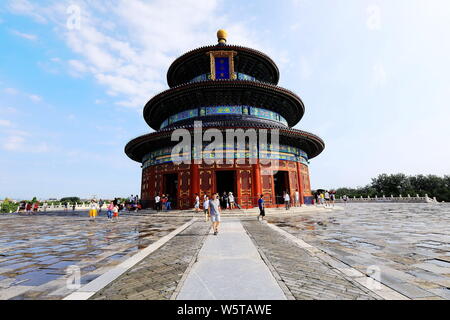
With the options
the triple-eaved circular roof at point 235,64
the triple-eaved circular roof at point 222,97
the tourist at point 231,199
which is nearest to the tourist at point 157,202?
the tourist at point 231,199

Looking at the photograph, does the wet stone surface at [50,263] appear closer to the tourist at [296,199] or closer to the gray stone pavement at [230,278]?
the gray stone pavement at [230,278]

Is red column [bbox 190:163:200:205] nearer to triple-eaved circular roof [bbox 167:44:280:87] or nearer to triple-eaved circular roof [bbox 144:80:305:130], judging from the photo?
triple-eaved circular roof [bbox 144:80:305:130]

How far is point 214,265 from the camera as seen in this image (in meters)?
3.86

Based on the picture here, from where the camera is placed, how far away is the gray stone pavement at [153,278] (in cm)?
281

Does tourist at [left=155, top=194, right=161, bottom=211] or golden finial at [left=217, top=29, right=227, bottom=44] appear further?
golden finial at [left=217, top=29, right=227, bottom=44]

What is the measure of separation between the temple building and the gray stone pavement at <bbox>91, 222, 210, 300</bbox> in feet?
40.9

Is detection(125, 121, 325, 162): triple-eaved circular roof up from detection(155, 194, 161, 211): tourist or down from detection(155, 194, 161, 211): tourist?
up

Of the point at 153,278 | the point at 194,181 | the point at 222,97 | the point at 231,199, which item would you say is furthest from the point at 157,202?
the point at 153,278

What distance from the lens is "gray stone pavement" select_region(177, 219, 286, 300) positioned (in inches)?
103

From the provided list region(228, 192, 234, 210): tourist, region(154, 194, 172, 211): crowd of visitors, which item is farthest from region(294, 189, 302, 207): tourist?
region(154, 194, 172, 211): crowd of visitors

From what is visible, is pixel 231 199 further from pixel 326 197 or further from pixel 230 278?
pixel 230 278

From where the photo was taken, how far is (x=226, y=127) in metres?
16.6

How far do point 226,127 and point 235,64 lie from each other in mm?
10181

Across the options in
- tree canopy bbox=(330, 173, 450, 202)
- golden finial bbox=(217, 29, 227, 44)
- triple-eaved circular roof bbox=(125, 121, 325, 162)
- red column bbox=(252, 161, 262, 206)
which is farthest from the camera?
tree canopy bbox=(330, 173, 450, 202)
